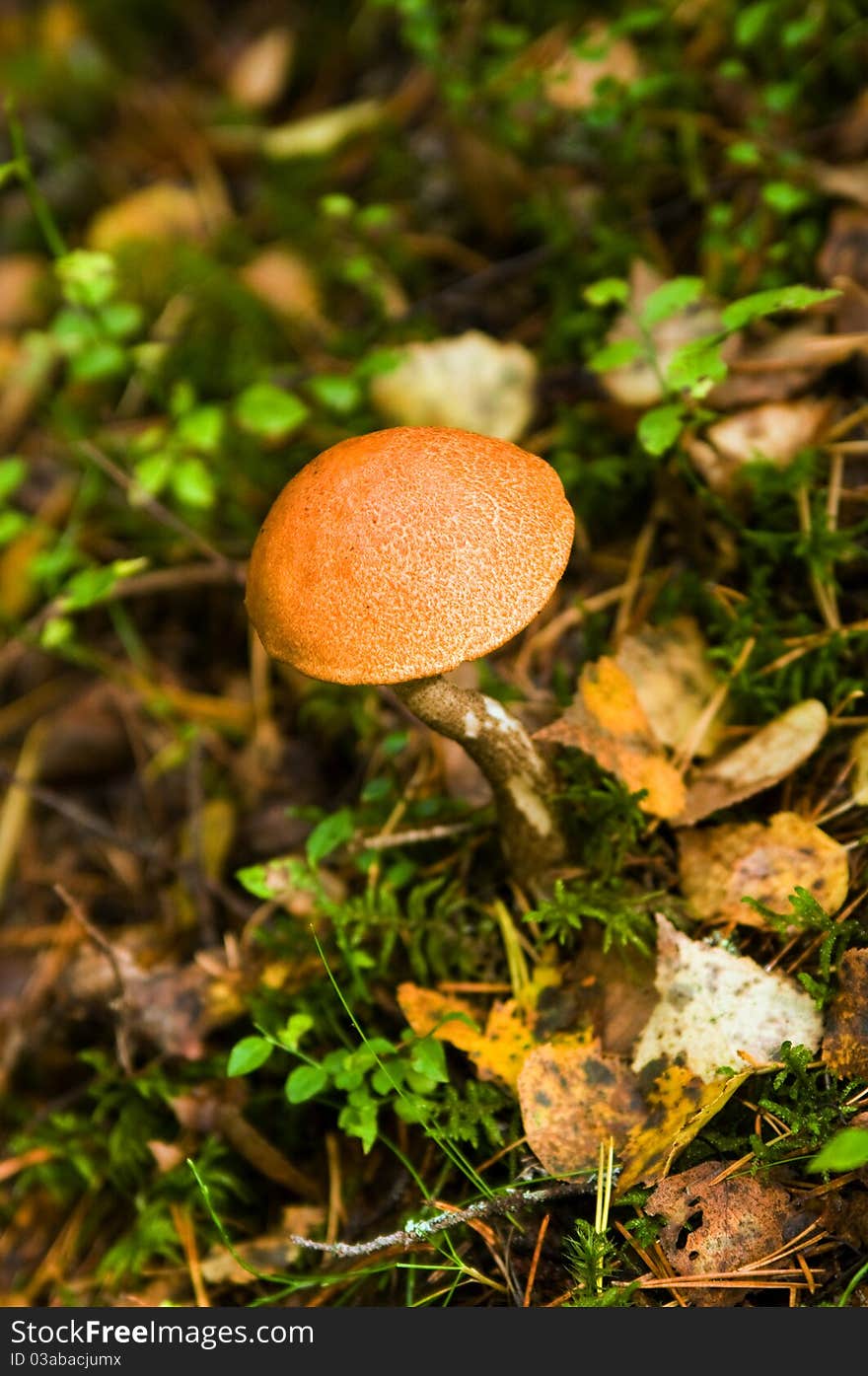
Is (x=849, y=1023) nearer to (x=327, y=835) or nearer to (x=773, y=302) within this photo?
(x=327, y=835)

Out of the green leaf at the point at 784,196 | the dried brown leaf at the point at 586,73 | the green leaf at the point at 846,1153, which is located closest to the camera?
the green leaf at the point at 846,1153

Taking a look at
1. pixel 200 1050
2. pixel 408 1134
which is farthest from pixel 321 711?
pixel 408 1134

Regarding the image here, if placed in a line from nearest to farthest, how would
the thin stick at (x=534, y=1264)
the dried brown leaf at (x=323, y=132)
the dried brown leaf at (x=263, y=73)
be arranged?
the thin stick at (x=534, y=1264) → the dried brown leaf at (x=323, y=132) → the dried brown leaf at (x=263, y=73)

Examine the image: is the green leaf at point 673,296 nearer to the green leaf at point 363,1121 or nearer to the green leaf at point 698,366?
the green leaf at point 698,366

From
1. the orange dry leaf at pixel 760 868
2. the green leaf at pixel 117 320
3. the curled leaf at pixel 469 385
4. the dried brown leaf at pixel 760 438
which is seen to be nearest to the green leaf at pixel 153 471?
the green leaf at pixel 117 320

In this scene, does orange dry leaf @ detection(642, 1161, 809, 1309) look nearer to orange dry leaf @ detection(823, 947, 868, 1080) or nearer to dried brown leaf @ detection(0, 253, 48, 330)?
orange dry leaf @ detection(823, 947, 868, 1080)

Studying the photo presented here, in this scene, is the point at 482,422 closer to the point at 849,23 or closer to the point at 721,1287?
the point at 849,23

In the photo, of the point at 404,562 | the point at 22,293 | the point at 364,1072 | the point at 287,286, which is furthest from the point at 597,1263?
the point at 22,293

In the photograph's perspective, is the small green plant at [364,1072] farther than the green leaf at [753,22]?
No
